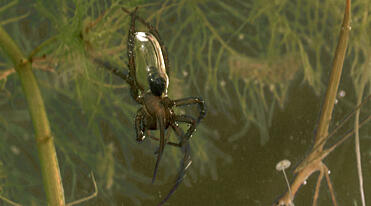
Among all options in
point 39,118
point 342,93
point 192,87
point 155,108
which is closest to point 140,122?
point 155,108

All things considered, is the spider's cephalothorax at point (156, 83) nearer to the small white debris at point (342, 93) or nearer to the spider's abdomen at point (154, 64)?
the spider's abdomen at point (154, 64)

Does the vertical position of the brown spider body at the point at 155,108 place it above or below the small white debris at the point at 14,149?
below

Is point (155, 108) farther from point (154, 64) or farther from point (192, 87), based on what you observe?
point (192, 87)

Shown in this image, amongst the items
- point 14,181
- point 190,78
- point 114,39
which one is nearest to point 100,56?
point 114,39

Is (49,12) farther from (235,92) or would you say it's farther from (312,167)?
(312,167)

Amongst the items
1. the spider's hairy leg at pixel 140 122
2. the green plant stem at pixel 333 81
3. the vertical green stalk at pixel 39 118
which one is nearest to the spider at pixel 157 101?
the spider's hairy leg at pixel 140 122

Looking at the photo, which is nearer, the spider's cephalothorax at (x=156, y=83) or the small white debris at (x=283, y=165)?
the spider's cephalothorax at (x=156, y=83)

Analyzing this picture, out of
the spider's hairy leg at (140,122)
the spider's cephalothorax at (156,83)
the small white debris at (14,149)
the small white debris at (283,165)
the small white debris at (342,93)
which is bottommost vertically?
the spider's hairy leg at (140,122)
